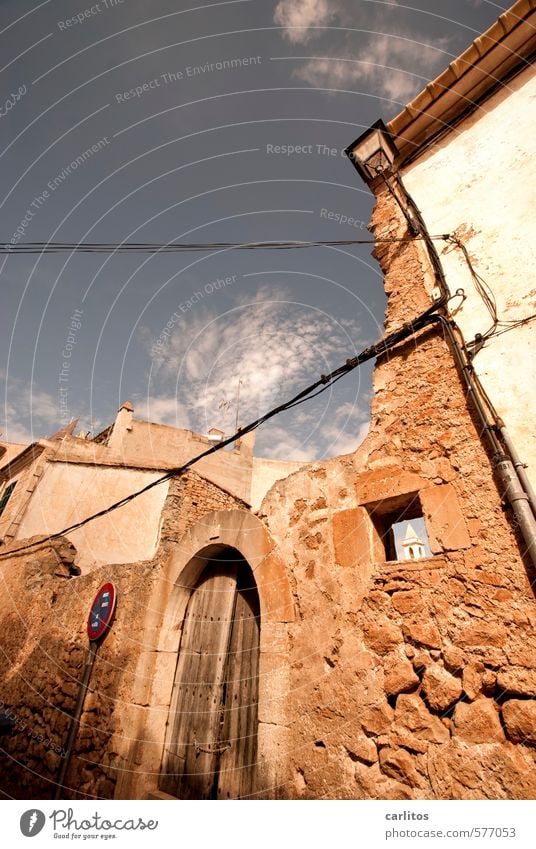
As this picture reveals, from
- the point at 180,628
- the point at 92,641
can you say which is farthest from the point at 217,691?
the point at 92,641

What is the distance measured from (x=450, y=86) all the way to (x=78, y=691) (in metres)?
8.29

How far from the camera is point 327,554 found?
294cm

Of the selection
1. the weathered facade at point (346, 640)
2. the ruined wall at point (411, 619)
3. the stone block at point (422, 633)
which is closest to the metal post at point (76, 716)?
the weathered facade at point (346, 640)

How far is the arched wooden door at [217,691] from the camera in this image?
3.42m

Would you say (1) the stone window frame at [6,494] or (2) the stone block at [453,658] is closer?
(2) the stone block at [453,658]

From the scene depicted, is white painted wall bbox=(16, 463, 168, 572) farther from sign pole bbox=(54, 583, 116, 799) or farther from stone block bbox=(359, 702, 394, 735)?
stone block bbox=(359, 702, 394, 735)

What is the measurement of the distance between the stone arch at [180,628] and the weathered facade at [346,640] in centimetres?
2

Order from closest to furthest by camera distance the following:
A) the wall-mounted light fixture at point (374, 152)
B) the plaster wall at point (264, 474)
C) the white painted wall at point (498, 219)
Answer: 1. the white painted wall at point (498, 219)
2. the wall-mounted light fixture at point (374, 152)
3. the plaster wall at point (264, 474)

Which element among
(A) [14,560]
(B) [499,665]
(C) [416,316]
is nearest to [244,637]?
(B) [499,665]

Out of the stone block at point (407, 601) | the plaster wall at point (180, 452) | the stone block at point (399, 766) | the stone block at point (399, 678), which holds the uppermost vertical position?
the plaster wall at point (180, 452)

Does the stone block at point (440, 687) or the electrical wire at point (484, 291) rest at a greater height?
the electrical wire at point (484, 291)

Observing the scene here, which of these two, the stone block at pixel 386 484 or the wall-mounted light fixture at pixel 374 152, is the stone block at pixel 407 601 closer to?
the stone block at pixel 386 484

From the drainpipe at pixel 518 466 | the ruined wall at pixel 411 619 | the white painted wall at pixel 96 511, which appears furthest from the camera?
the white painted wall at pixel 96 511

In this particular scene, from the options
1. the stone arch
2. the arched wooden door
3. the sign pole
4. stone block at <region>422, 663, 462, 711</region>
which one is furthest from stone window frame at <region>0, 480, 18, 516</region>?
stone block at <region>422, 663, 462, 711</region>
